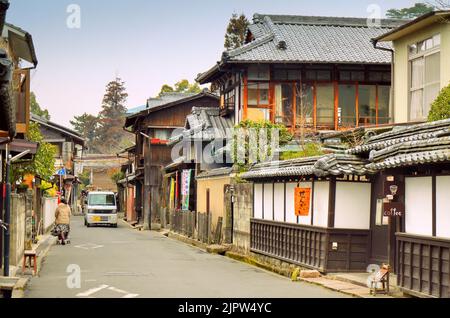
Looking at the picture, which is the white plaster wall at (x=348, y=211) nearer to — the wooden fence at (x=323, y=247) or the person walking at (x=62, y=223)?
the wooden fence at (x=323, y=247)

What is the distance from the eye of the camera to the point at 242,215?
103 ft

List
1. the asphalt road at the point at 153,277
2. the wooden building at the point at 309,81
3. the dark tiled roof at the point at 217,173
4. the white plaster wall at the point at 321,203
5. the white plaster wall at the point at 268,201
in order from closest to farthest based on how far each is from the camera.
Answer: the asphalt road at the point at 153,277 → the white plaster wall at the point at 321,203 → the white plaster wall at the point at 268,201 → the dark tiled roof at the point at 217,173 → the wooden building at the point at 309,81

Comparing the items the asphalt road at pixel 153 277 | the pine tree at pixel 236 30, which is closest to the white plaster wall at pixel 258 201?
the asphalt road at pixel 153 277

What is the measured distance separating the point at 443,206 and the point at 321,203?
688 centimetres

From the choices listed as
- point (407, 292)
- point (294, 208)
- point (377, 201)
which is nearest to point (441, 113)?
point (377, 201)

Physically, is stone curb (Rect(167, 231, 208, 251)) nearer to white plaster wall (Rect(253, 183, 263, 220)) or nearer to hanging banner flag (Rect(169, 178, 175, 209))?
hanging banner flag (Rect(169, 178, 175, 209))

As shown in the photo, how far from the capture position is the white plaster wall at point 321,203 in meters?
21.2

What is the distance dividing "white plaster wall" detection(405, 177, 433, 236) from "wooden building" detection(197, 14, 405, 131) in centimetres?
2357

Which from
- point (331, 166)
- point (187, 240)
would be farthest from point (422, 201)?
point (187, 240)

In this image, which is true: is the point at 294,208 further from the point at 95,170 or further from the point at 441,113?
the point at 95,170

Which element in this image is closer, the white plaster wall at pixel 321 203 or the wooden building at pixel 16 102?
the wooden building at pixel 16 102

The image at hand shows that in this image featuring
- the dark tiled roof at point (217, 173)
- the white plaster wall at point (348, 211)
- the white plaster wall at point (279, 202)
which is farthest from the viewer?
the dark tiled roof at point (217, 173)

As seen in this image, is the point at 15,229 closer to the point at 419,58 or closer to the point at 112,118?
the point at 419,58

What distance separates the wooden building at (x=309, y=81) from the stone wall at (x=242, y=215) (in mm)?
9321
